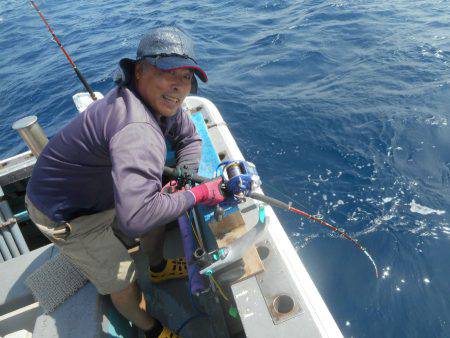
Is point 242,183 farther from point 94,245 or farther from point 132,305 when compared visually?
point 132,305

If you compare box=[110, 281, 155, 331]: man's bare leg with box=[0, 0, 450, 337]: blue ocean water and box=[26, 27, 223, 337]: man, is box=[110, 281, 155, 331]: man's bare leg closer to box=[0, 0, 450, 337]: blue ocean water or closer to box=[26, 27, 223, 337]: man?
box=[26, 27, 223, 337]: man

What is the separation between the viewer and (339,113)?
5.87 m

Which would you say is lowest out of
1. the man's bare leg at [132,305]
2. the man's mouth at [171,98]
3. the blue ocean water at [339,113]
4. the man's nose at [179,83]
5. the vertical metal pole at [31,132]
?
the blue ocean water at [339,113]

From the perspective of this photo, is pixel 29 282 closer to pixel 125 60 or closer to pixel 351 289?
pixel 125 60

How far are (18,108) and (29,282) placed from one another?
7798 mm

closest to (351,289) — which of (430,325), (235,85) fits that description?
(430,325)

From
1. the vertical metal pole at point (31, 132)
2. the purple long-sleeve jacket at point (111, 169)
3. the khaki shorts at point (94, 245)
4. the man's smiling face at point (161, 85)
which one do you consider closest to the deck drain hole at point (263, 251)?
the purple long-sleeve jacket at point (111, 169)

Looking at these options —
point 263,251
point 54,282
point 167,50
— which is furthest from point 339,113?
point 54,282

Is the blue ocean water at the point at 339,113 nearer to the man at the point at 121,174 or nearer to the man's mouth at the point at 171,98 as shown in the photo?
the man at the point at 121,174

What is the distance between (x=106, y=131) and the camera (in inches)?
69.9

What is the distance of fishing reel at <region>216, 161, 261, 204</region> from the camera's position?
2279 millimetres

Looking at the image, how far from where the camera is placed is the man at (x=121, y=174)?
171 cm

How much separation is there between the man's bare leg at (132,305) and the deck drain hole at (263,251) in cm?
98

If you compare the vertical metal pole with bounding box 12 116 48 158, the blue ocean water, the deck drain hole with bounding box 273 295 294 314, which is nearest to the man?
the deck drain hole with bounding box 273 295 294 314
